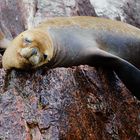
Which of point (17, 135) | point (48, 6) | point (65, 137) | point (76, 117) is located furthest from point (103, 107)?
point (48, 6)

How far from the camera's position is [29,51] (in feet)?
14.0

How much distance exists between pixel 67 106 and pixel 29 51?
634mm

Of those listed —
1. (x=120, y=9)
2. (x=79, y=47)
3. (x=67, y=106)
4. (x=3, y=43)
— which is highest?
(x=67, y=106)

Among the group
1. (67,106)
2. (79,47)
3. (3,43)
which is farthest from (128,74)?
(3,43)

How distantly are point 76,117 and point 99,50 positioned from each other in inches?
40.5

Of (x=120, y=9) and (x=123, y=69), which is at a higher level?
(x=123, y=69)

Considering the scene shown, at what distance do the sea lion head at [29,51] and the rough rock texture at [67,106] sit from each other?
0.28ft

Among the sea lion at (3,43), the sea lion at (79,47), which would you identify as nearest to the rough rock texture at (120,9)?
the sea lion at (79,47)

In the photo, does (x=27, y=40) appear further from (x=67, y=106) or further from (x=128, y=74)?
(x=128, y=74)

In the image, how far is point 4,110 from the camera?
382 centimetres

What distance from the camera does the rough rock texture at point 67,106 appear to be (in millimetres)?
3732

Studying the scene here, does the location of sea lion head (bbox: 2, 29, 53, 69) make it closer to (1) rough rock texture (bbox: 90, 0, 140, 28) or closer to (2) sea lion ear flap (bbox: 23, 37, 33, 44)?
(2) sea lion ear flap (bbox: 23, 37, 33, 44)

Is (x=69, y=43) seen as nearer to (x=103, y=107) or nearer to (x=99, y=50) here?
(x=99, y=50)

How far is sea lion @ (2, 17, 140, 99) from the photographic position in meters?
4.40
